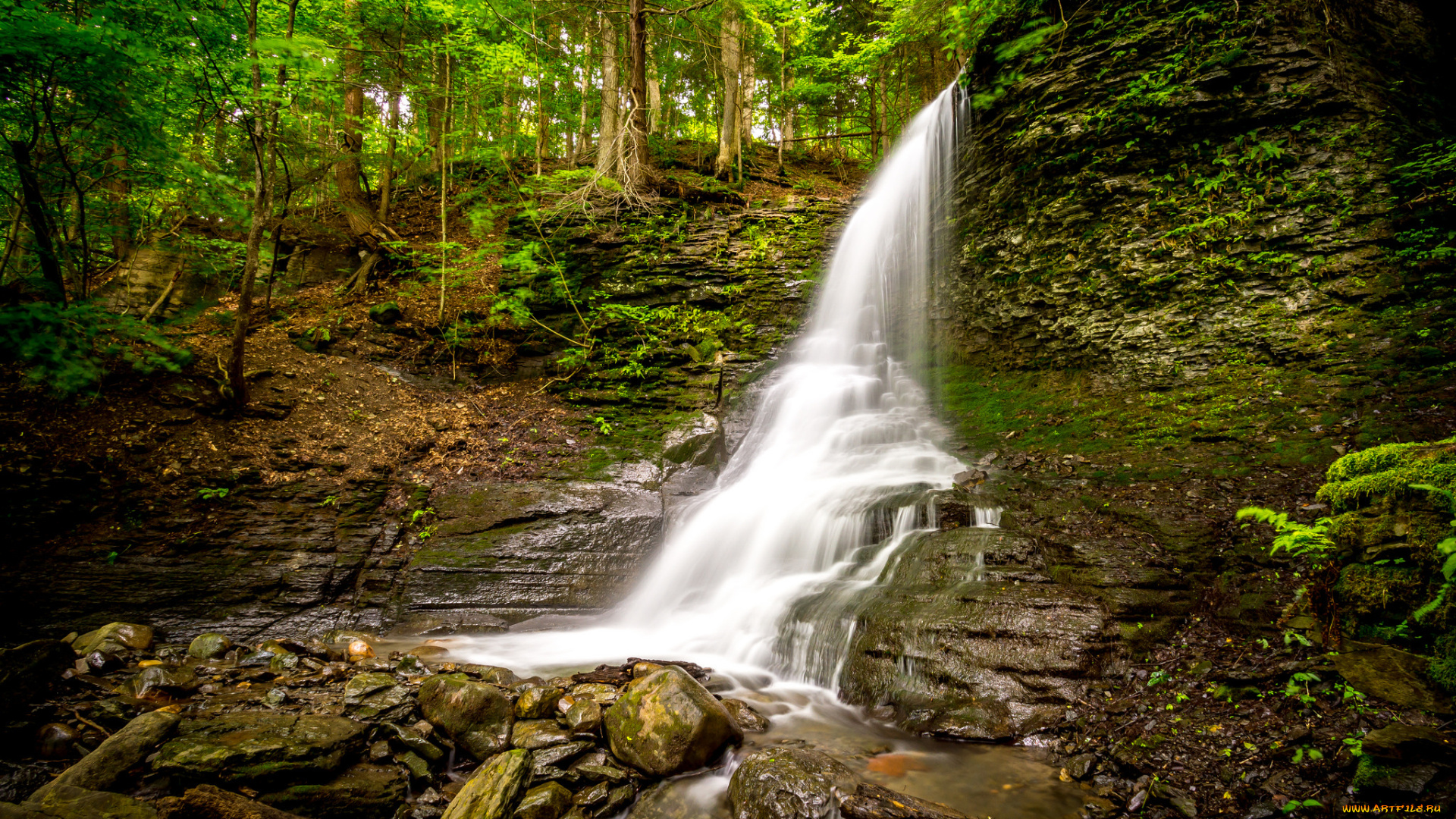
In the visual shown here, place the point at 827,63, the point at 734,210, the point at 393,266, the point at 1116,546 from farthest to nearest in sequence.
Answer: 1. the point at 827,63
2. the point at 734,210
3. the point at 393,266
4. the point at 1116,546

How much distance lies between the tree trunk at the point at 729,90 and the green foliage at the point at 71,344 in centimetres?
1155

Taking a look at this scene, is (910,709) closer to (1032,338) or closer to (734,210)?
(1032,338)

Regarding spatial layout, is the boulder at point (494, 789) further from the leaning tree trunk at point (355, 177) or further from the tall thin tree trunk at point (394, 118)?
the leaning tree trunk at point (355, 177)

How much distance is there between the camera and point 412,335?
10320 millimetres

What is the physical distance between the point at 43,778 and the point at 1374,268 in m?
11.0

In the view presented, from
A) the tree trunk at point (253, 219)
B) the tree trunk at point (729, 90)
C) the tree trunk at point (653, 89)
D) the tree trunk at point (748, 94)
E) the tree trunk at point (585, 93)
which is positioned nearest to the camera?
the tree trunk at point (253, 219)

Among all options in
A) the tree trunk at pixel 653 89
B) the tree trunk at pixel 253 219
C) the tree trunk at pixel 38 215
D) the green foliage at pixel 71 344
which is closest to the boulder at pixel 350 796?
the tree trunk at pixel 253 219

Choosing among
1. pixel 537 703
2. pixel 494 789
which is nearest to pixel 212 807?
pixel 494 789

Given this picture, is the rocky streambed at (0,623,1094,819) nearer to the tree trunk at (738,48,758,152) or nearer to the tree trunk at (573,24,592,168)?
the tree trunk at (573,24,592,168)

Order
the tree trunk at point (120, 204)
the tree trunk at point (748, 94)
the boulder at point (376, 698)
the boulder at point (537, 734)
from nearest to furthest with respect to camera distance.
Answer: the boulder at point (537, 734)
the boulder at point (376, 698)
the tree trunk at point (120, 204)
the tree trunk at point (748, 94)

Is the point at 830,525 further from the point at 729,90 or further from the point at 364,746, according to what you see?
the point at 729,90

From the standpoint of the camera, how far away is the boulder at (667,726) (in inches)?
138

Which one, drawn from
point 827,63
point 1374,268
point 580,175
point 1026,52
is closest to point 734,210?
point 580,175

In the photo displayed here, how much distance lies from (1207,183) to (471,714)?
367 inches
